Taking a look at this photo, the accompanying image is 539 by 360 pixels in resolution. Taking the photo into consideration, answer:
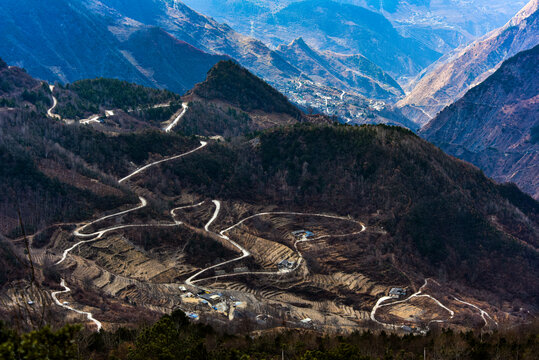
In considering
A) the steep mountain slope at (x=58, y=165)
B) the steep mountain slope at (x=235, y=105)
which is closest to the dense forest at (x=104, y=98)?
the steep mountain slope at (x=235, y=105)

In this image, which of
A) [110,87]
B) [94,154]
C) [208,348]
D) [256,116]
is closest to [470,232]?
[208,348]

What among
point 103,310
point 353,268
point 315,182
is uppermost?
point 315,182

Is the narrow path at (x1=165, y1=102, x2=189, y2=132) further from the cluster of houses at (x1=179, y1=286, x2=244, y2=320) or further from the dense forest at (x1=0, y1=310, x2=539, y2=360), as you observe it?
the dense forest at (x1=0, y1=310, x2=539, y2=360)

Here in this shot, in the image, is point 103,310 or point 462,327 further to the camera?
point 462,327

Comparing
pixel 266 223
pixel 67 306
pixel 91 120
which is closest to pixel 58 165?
pixel 266 223

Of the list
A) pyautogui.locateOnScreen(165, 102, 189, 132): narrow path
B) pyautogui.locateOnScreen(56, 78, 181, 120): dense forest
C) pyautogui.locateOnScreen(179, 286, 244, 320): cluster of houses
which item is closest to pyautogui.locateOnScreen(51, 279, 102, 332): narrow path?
pyautogui.locateOnScreen(179, 286, 244, 320): cluster of houses

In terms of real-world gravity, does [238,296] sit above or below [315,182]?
below

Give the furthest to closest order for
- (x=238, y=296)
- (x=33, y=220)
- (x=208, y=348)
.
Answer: (x=33, y=220) < (x=238, y=296) < (x=208, y=348)

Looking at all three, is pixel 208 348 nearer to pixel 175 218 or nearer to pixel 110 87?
pixel 175 218

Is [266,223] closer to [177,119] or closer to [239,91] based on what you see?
[177,119]
